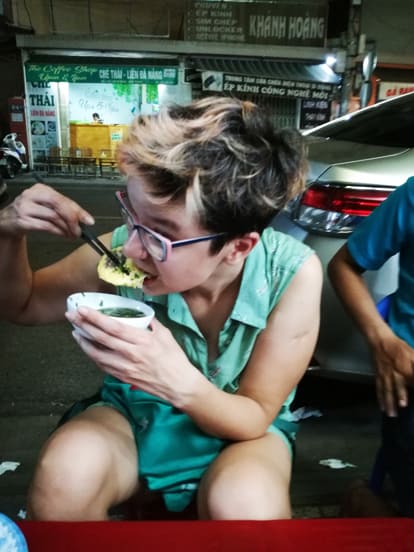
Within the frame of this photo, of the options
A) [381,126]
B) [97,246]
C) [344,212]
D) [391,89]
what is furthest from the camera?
[391,89]

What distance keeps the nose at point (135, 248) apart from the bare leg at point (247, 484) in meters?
0.56

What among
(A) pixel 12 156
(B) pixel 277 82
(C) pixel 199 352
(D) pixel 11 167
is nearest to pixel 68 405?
(C) pixel 199 352

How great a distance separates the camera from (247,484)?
1.27m

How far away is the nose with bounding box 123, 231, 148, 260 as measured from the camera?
1.26 metres

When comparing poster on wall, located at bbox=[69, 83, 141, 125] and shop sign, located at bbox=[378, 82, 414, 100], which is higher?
shop sign, located at bbox=[378, 82, 414, 100]

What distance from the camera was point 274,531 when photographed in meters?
0.98

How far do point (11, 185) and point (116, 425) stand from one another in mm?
11320

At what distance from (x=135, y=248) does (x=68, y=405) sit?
2.07 meters

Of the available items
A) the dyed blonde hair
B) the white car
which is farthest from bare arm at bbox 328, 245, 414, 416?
the dyed blonde hair

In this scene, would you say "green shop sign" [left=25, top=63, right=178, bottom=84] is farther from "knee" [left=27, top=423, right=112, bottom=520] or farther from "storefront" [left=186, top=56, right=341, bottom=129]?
"knee" [left=27, top=423, right=112, bottom=520]

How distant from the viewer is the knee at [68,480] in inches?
49.4

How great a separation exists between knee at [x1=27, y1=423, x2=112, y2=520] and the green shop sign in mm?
Result: 14717

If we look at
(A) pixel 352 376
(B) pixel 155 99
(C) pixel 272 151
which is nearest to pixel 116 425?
(C) pixel 272 151

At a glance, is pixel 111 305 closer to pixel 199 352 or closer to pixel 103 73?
pixel 199 352
